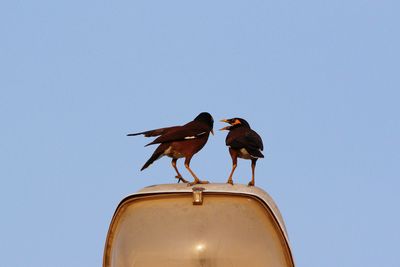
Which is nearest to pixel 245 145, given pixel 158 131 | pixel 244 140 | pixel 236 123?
pixel 244 140

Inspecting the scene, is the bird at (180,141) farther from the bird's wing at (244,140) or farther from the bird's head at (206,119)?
the bird's wing at (244,140)

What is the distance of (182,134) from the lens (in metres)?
4.34

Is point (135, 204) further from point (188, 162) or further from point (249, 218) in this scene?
point (188, 162)

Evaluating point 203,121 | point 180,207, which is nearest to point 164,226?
point 180,207

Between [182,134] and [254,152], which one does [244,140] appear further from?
[182,134]

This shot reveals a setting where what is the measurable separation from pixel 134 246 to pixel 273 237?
1.67ft

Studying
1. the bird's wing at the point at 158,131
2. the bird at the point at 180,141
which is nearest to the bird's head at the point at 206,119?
the bird at the point at 180,141

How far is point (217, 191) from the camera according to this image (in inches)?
122

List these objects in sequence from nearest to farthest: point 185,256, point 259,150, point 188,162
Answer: point 185,256, point 259,150, point 188,162

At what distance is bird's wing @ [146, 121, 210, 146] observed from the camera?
14.1ft

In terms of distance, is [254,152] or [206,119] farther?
[206,119]

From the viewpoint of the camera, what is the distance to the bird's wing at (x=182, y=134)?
431cm

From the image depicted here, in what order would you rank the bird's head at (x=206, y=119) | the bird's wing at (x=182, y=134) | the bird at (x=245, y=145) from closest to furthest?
1. the bird at (x=245, y=145)
2. the bird's wing at (x=182, y=134)
3. the bird's head at (x=206, y=119)

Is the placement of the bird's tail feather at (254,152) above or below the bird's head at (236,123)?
below
